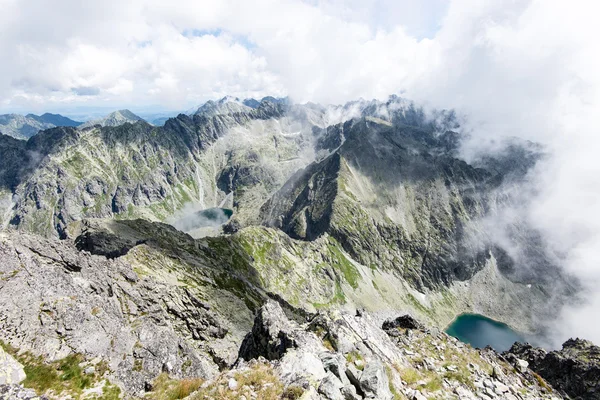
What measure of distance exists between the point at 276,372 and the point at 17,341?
677 inches

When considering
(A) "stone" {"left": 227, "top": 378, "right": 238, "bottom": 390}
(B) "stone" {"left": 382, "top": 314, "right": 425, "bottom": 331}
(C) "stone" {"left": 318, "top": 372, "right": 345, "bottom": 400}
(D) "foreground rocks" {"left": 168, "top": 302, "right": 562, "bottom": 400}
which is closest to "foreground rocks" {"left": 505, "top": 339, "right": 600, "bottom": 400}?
(B) "stone" {"left": 382, "top": 314, "right": 425, "bottom": 331}

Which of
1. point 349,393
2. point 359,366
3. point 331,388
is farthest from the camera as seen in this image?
point 359,366

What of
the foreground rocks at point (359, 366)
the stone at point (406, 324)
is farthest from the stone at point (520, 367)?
the stone at point (406, 324)

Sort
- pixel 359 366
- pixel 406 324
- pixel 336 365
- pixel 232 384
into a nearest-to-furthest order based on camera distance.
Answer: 1. pixel 232 384
2. pixel 336 365
3. pixel 359 366
4. pixel 406 324

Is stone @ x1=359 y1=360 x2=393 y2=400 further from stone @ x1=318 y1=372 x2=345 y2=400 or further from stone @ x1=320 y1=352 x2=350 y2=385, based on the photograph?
stone @ x1=318 y1=372 x2=345 y2=400

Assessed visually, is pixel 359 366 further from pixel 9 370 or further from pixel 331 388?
pixel 9 370

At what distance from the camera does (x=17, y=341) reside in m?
19.8

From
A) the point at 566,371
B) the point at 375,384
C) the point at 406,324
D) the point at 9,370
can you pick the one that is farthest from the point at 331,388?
the point at 566,371

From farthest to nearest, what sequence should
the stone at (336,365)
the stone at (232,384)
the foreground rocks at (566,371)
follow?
the foreground rocks at (566,371) < the stone at (336,365) < the stone at (232,384)

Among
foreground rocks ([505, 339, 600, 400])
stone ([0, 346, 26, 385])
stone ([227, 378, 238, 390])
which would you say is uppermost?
foreground rocks ([505, 339, 600, 400])

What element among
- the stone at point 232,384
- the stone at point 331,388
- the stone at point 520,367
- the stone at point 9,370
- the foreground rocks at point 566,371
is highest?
the foreground rocks at point 566,371

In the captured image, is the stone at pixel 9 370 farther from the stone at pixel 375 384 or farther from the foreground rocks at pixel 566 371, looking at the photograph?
the foreground rocks at pixel 566 371

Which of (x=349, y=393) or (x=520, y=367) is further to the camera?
(x=520, y=367)

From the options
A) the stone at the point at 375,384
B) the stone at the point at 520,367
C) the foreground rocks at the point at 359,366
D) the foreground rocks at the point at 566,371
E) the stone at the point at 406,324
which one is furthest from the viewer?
the foreground rocks at the point at 566,371
